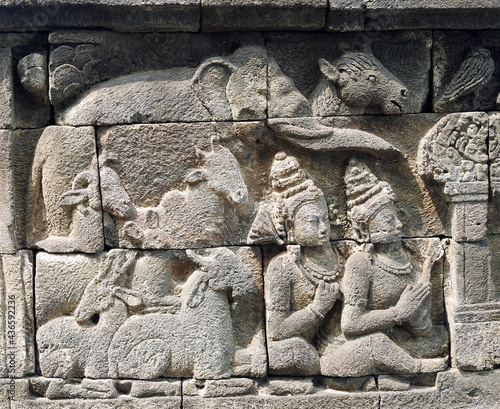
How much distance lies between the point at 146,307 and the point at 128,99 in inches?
55.9

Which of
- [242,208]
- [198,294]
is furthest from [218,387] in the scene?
[242,208]

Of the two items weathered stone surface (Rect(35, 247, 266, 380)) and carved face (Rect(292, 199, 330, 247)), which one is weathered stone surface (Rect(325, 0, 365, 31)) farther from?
weathered stone surface (Rect(35, 247, 266, 380))

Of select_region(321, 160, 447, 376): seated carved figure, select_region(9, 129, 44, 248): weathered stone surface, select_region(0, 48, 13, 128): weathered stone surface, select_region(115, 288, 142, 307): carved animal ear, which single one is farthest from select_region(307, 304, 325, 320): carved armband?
select_region(0, 48, 13, 128): weathered stone surface

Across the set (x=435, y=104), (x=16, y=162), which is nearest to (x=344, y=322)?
(x=435, y=104)

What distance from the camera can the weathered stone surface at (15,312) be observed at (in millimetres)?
4148

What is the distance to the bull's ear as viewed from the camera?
4086 millimetres

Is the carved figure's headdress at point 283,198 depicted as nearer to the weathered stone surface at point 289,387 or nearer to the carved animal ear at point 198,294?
the carved animal ear at point 198,294

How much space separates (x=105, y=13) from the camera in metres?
3.89

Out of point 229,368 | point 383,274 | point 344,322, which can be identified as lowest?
point 229,368

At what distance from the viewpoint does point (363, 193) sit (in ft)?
13.7

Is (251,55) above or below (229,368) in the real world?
above

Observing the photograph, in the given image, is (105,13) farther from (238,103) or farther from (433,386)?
(433,386)

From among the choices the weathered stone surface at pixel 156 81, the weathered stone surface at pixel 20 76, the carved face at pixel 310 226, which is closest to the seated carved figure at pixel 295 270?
the carved face at pixel 310 226

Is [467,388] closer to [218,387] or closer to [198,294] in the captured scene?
[218,387]
